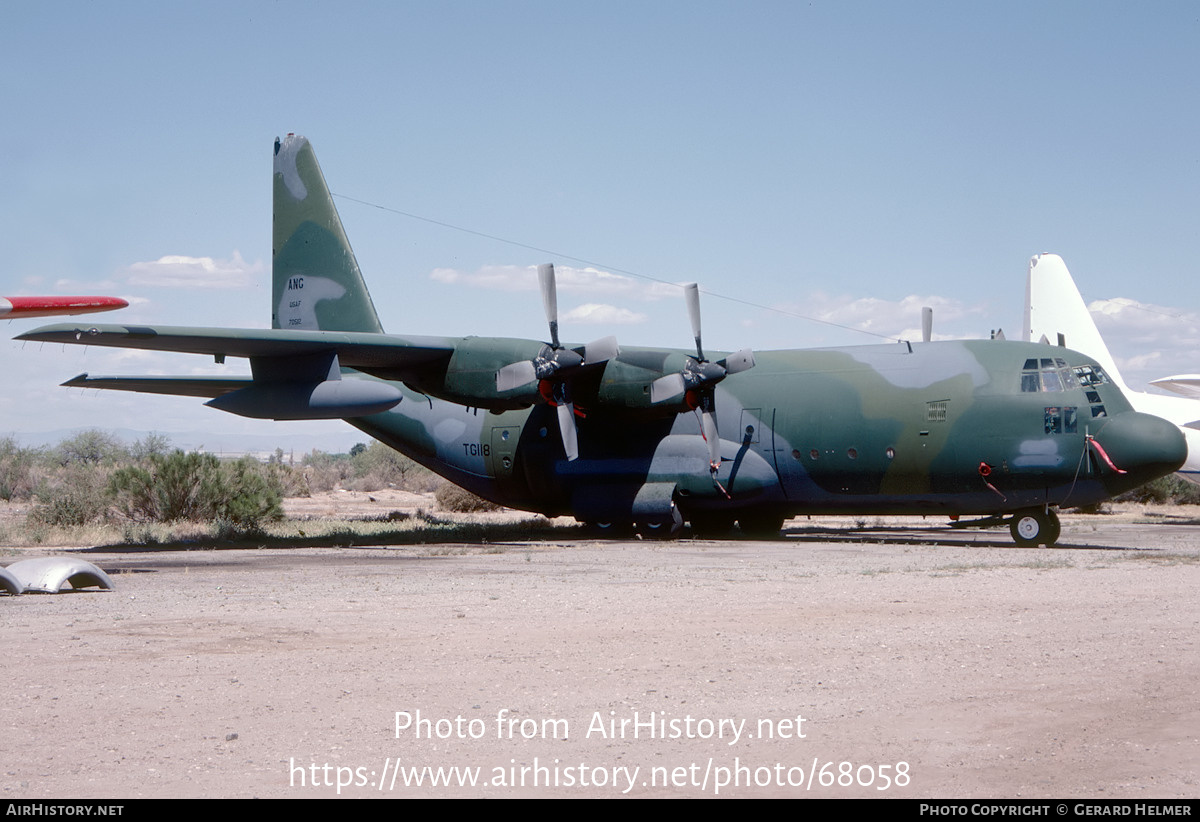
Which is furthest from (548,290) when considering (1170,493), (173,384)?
(1170,493)

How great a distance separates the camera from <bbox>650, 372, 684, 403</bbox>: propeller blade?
2102 cm

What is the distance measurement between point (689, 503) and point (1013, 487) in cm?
609

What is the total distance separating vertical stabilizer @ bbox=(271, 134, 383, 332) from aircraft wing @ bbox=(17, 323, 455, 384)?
3577 millimetres

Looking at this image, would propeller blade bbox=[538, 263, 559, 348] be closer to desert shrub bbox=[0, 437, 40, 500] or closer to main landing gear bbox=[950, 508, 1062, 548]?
main landing gear bbox=[950, 508, 1062, 548]

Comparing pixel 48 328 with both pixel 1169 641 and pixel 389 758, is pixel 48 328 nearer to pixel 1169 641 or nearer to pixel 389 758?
pixel 389 758

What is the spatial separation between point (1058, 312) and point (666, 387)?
2097 cm

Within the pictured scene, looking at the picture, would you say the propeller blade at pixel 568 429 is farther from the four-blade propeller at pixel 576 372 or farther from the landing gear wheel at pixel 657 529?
the landing gear wheel at pixel 657 529

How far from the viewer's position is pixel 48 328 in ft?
60.2

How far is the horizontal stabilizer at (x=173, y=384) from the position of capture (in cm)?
2297

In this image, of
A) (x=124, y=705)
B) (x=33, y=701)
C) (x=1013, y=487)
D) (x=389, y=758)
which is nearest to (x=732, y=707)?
(x=389, y=758)

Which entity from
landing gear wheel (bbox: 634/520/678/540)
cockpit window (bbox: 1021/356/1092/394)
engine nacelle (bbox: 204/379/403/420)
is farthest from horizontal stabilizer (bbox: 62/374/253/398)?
cockpit window (bbox: 1021/356/1092/394)

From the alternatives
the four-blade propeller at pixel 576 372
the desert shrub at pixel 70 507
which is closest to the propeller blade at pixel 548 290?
the four-blade propeller at pixel 576 372

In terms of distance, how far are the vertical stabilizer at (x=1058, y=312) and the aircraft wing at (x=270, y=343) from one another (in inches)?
900

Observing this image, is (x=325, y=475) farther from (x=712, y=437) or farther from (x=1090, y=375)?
(x=1090, y=375)
